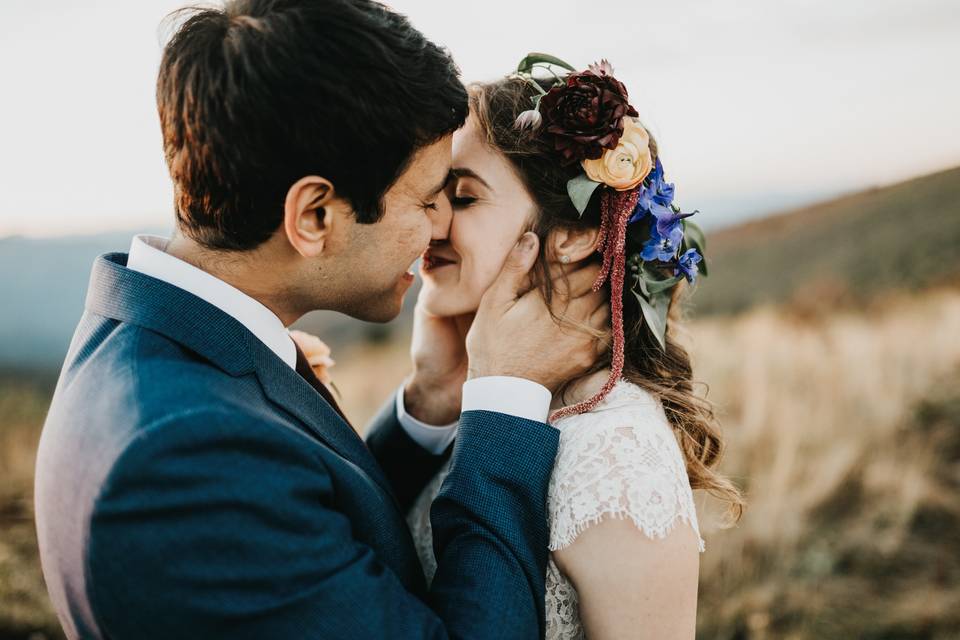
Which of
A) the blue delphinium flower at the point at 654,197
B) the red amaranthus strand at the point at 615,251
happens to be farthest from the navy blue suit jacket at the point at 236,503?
the blue delphinium flower at the point at 654,197

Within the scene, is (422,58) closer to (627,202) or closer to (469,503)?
(627,202)

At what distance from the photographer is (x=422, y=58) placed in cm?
216

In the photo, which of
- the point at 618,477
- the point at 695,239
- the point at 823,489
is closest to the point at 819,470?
the point at 823,489

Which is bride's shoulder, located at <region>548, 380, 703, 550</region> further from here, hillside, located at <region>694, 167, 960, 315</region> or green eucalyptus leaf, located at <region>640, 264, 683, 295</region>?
hillside, located at <region>694, 167, 960, 315</region>

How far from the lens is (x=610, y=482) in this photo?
81.5 inches

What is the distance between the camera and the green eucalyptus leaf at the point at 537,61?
8.70ft

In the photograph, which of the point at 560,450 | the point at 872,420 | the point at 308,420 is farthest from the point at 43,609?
the point at 872,420

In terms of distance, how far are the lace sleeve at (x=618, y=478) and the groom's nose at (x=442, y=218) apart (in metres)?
0.85

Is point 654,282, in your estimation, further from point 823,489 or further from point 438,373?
point 823,489

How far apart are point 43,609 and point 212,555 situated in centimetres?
357

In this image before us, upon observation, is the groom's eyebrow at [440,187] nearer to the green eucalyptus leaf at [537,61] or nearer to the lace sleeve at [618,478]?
the green eucalyptus leaf at [537,61]

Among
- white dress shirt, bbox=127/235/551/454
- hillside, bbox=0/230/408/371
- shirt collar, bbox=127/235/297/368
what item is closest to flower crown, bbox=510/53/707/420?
white dress shirt, bbox=127/235/551/454

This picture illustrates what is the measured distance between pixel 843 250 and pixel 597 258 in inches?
557

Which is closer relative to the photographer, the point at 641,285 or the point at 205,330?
the point at 205,330
